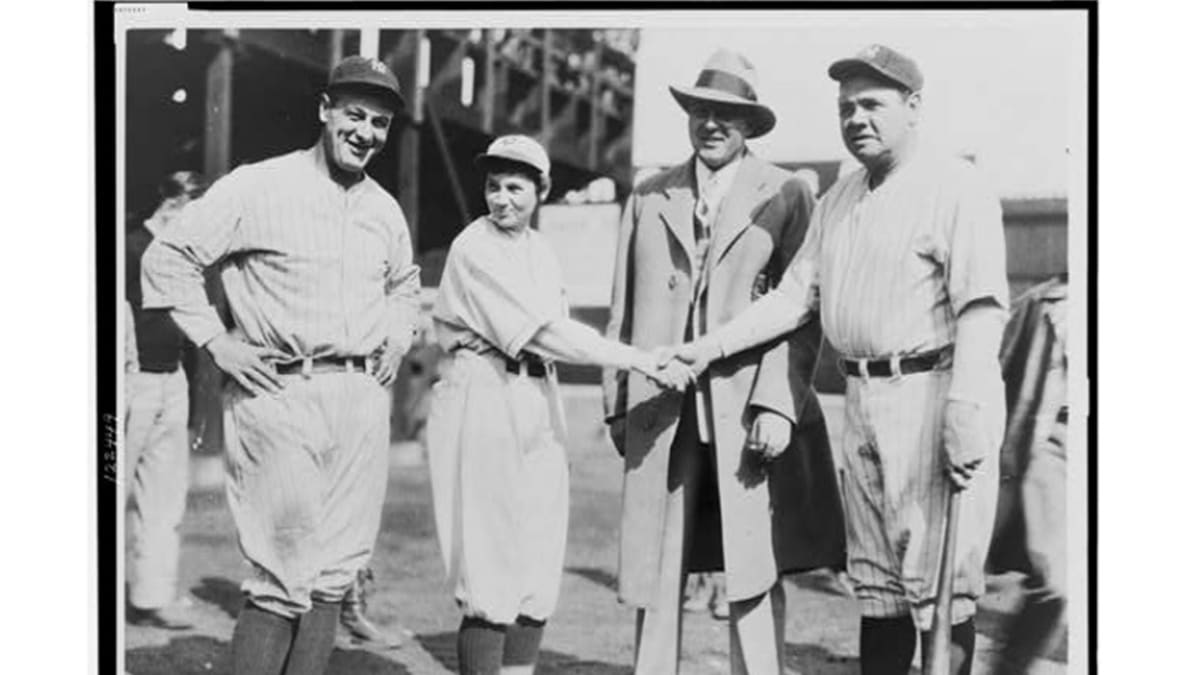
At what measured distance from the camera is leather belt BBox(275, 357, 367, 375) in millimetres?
4629

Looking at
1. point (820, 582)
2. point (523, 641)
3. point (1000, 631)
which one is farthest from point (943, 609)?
point (523, 641)

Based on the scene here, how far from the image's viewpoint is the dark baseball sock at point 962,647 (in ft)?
15.0

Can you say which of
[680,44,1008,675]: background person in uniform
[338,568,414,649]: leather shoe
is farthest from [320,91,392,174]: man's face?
[338,568,414,649]: leather shoe

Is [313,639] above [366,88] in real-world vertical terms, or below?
below

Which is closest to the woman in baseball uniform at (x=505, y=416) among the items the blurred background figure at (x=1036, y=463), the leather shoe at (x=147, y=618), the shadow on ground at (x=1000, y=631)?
the leather shoe at (x=147, y=618)

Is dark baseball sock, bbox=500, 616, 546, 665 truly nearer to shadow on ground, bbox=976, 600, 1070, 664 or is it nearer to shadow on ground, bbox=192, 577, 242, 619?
shadow on ground, bbox=192, 577, 242, 619

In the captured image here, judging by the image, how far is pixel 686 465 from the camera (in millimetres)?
4617

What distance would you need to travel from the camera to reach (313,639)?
15.2ft

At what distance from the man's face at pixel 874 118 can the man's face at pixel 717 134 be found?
12.7 inches


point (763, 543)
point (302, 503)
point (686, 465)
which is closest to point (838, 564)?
point (763, 543)

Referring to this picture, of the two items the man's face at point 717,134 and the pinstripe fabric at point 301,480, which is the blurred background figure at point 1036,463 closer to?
the man's face at point 717,134

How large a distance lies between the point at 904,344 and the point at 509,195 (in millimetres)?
1325

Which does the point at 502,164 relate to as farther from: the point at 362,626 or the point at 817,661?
the point at 817,661

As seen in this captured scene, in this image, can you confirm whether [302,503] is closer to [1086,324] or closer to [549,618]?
[549,618]
